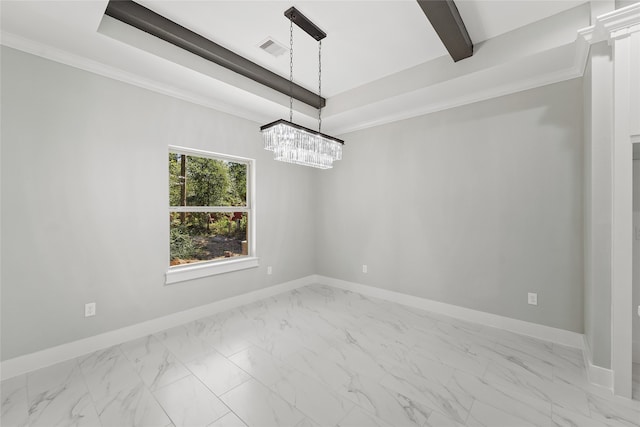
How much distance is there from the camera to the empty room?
1880mm

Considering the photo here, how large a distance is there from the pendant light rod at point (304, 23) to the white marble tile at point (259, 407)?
114 inches

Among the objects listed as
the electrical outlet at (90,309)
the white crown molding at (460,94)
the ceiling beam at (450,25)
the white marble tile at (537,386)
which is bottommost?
the white marble tile at (537,386)

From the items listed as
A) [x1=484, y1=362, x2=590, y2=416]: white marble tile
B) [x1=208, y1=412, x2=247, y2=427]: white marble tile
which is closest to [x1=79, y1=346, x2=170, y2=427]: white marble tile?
[x1=208, y1=412, x2=247, y2=427]: white marble tile

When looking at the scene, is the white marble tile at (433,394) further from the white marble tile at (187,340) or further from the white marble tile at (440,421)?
the white marble tile at (187,340)

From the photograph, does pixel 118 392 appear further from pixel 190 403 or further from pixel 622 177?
pixel 622 177

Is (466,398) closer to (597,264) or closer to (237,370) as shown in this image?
(597,264)

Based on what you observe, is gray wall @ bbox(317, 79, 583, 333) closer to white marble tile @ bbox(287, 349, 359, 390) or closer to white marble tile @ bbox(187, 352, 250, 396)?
white marble tile @ bbox(287, 349, 359, 390)

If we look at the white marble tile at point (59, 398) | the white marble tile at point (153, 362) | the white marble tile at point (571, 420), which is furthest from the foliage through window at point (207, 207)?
the white marble tile at point (571, 420)

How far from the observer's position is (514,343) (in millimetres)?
2648

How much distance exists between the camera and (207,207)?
3455 millimetres

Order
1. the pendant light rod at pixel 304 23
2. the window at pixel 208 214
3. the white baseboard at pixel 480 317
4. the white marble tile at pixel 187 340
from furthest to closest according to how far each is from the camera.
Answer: the window at pixel 208 214 → the white baseboard at pixel 480 317 → the white marble tile at pixel 187 340 → the pendant light rod at pixel 304 23

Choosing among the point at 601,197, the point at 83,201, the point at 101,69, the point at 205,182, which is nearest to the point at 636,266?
the point at 601,197

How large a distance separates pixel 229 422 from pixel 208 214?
95.7 inches

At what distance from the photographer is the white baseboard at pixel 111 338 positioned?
7.03 feet
